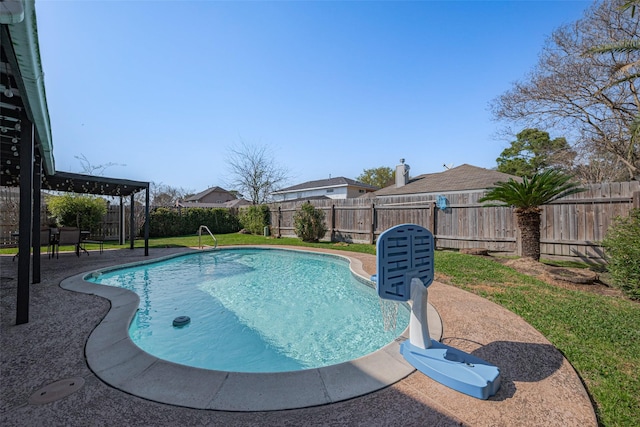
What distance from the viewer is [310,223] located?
1282cm

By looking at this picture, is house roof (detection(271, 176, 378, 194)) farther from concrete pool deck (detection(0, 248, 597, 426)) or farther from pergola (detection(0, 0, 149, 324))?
concrete pool deck (detection(0, 248, 597, 426))

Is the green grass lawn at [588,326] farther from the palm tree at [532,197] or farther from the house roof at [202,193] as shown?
the house roof at [202,193]

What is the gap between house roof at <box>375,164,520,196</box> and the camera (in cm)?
1472

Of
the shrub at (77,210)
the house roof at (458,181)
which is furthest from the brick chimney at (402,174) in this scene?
the shrub at (77,210)

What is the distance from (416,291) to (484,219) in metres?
8.08

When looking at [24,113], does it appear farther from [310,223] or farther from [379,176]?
[379,176]

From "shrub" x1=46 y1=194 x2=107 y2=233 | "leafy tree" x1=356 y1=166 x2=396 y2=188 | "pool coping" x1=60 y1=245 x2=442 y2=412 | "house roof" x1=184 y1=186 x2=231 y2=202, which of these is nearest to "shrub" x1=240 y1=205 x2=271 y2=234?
"shrub" x1=46 y1=194 x2=107 y2=233

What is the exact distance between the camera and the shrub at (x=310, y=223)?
1282 centimetres

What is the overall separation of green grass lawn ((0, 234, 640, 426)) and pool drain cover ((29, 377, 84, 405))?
4163mm

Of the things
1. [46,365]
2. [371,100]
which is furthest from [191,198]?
[46,365]

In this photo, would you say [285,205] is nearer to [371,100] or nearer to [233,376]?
[371,100]

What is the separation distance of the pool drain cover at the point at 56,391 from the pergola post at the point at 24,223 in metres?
2.18

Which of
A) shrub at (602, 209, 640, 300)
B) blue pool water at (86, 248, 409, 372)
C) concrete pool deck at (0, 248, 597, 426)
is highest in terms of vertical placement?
shrub at (602, 209, 640, 300)

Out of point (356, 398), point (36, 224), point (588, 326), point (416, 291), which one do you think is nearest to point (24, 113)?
point (36, 224)
